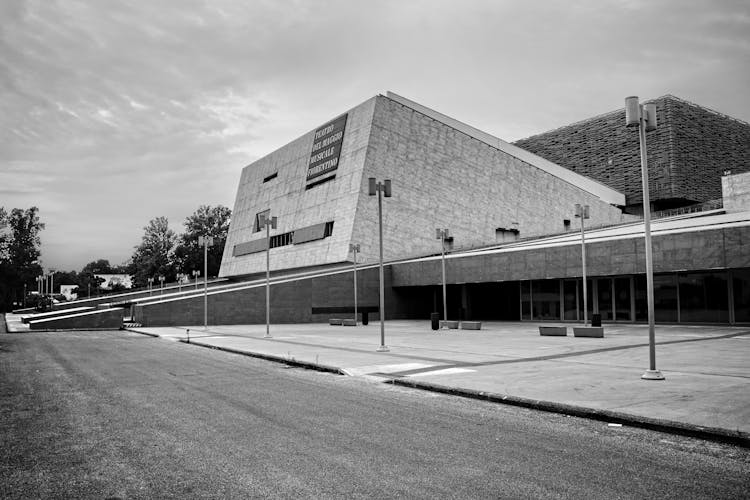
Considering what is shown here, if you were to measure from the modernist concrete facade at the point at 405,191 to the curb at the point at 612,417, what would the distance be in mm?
38793

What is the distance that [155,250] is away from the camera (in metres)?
A: 118

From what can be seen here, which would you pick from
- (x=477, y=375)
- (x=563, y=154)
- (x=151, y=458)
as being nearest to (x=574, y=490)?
(x=151, y=458)

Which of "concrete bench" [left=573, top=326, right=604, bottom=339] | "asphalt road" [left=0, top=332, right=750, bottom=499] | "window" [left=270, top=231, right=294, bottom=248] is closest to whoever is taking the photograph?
"asphalt road" [left=0, top=332, right=750, bottom=499]

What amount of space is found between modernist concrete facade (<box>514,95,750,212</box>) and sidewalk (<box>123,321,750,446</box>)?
→ 50240 millimetres

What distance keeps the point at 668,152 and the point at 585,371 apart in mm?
63541

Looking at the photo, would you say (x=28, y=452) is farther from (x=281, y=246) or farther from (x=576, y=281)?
(x=281, y=246)

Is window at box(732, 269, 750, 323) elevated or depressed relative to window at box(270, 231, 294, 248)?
depressed

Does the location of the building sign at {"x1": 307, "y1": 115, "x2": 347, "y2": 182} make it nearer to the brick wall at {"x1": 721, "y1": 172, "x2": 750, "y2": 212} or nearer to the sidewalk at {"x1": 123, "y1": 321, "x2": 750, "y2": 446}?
the brick wall at {"x1": 721, "y1": 172, "x2": 750, "y2": 212}

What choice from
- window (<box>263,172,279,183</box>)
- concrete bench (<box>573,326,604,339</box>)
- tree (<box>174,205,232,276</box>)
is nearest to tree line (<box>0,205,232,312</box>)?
tree (<box>174,205,232,276</box>)

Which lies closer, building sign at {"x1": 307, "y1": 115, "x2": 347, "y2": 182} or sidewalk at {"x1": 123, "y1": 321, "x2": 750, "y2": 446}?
sidewalk at {"x1": 123, "y1": 321, "x2": 750, "y2": 446}

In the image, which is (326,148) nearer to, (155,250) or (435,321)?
(435,321)

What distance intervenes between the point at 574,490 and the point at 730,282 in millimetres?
30885

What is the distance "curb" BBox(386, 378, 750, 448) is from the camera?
7285 millimetres

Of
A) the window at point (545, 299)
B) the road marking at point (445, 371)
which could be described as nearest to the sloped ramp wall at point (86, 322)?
the window at point (545, 299)
